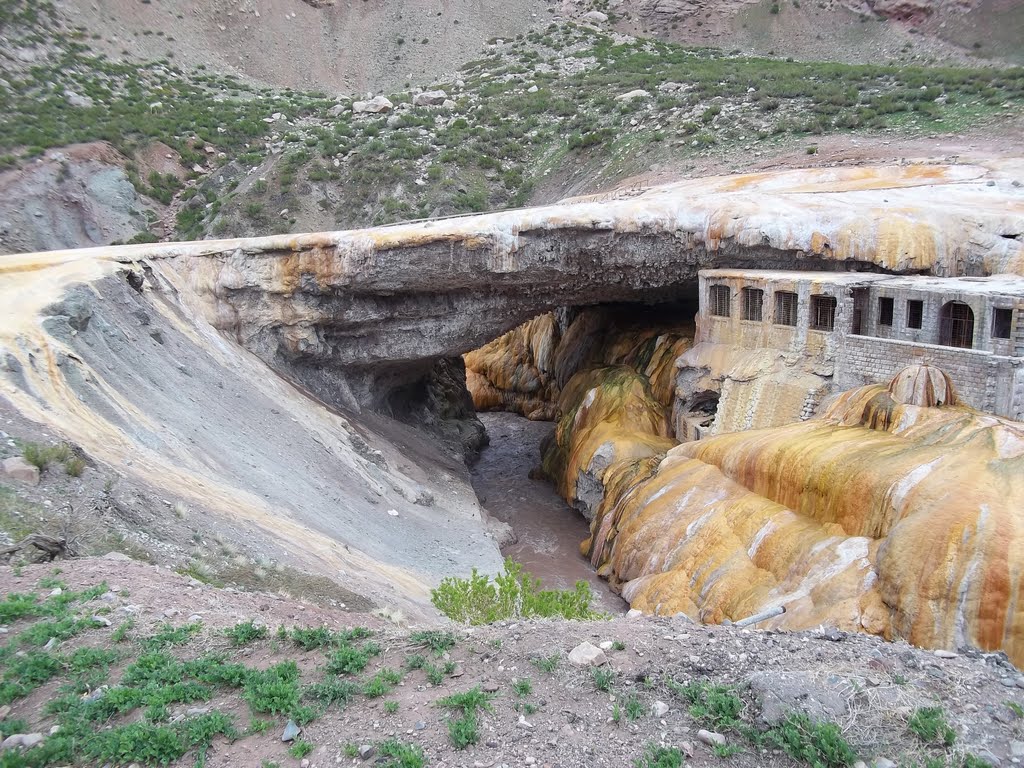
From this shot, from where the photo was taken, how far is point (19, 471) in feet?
34.8

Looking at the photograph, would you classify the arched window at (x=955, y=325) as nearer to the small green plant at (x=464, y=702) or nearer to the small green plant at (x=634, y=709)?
the small green plant at (x=634, y=709)

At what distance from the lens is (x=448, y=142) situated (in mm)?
42938

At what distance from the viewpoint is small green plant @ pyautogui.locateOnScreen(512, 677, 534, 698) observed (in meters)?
7.48

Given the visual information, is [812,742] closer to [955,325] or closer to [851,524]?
[851,524]

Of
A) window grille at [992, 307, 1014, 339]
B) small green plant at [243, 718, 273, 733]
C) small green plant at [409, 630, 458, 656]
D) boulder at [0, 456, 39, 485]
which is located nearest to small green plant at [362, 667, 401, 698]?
small green plant at [409, 630, 458, 656]

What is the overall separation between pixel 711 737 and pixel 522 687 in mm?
1806

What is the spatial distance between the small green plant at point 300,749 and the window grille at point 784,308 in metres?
15.3

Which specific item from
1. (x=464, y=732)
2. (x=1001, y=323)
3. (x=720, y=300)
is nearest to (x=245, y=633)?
(x=464, y=732)

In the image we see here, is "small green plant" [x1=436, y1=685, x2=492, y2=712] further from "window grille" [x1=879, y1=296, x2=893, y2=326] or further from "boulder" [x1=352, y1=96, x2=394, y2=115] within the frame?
"boulder" [x1=352, y1=96, x2=394, y2=115]

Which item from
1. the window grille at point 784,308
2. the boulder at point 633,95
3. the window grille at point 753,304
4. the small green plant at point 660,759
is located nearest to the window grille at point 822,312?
the window grille at point 784,308

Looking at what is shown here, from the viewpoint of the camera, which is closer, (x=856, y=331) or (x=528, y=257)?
(x=856, y=331)

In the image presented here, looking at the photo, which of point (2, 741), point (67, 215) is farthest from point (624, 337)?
point (67, 215)

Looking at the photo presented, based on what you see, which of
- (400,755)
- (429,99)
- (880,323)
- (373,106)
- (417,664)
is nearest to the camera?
(400,755)

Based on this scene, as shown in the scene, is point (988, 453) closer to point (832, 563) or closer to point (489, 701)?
point (832, 563)
